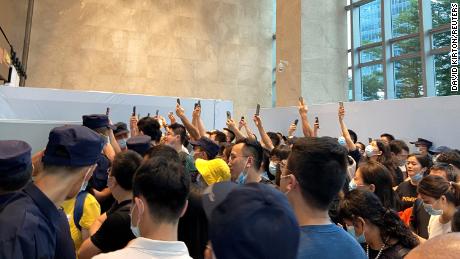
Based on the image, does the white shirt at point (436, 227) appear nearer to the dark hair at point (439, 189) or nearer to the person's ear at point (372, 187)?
the dark hair at point (439, 189)

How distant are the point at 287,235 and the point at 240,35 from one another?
1327cm

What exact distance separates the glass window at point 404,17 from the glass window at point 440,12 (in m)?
0.41

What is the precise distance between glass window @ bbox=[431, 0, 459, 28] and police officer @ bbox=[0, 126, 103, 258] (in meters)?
9.36

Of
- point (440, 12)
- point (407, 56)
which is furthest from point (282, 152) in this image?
point (440, 12)

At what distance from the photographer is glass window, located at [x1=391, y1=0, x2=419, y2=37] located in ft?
31.1

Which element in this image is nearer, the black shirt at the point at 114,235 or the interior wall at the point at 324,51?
the black shirt at the point at 114,235

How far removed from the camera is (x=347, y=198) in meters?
2.21

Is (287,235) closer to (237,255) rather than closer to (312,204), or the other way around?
(237,255)

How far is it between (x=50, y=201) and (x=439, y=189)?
259cm

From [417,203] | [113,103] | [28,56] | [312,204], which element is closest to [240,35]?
[28,56]

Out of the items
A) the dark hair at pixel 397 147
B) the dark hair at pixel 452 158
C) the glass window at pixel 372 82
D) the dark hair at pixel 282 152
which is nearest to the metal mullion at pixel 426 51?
the glass window at pixel 372 82

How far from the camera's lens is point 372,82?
10.7m

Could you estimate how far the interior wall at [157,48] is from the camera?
36.8ft

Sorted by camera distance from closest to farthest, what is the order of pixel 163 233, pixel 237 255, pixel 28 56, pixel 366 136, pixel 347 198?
pixel 237 255
pixel 163 233
pixel 347 198
pixel 366 136
pixel 28 56
